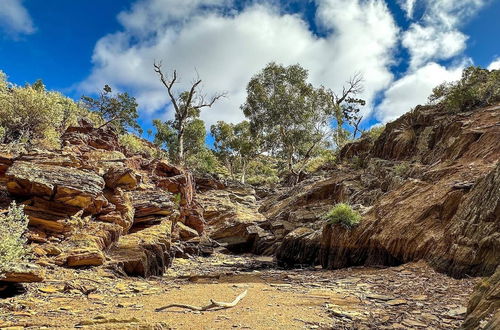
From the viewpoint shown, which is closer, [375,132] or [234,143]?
[375,132]

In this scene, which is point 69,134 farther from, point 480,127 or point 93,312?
point 480,127

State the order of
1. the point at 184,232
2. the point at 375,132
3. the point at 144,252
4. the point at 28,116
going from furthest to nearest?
the point at 375,132 < the point at 184,232 < the point at 28,116 < the point at 144,252

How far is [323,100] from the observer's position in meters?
40.5

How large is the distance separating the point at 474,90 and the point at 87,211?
22.8 metres

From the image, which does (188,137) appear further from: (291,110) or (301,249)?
(301,249)

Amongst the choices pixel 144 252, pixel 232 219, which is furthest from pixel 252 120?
pixel 144 252

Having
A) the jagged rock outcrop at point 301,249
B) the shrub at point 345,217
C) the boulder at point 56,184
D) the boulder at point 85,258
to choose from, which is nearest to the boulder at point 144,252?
the boulder at point 85,258

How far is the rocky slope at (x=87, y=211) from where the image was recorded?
10.5m

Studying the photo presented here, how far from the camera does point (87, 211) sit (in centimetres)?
1266

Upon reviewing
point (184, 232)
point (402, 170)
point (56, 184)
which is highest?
point (402, 170)

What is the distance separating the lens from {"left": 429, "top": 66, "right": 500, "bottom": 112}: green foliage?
749 inches

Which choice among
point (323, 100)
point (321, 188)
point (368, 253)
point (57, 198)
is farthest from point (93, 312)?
point (323, 100)

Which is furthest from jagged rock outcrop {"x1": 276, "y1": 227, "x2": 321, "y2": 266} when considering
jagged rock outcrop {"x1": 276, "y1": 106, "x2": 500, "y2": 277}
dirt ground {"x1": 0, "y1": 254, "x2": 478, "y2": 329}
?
dirt ground {"x1": 0, "y1": 254, "x2": 478, "y2": 329}

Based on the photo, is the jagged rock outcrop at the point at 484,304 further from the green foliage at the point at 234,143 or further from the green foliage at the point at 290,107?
the green foliage at the point at 234,143
